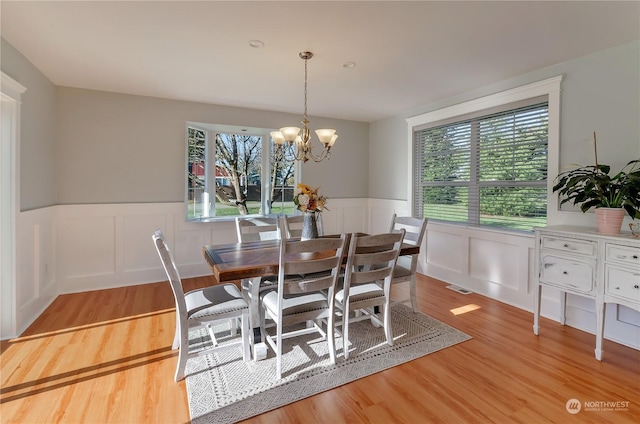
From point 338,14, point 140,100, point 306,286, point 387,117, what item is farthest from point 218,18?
point 387,117

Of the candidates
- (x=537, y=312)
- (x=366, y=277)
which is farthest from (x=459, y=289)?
(x=366, y=277)

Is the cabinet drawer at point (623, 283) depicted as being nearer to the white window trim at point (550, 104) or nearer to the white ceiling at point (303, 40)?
the white window trim at point (550, 104)

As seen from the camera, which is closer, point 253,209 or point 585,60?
point 585,60

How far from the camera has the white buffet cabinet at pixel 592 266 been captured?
224 centimetres

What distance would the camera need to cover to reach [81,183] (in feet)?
12.8

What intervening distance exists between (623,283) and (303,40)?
3.01m

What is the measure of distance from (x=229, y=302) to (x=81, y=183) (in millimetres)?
2974

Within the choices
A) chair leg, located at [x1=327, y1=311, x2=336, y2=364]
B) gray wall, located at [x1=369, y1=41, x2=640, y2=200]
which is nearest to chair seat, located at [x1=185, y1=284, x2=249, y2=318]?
chair leg, located at [x1=327, y1=311, x2=336, y2=364]

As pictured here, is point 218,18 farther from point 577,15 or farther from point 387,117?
point 387,117

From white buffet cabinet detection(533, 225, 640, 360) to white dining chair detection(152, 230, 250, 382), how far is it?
255 cm

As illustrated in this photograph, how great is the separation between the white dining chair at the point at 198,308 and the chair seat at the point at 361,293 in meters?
0.74

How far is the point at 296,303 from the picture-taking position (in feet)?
7.48

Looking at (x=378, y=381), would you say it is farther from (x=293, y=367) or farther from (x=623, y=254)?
(x=623, y=254)

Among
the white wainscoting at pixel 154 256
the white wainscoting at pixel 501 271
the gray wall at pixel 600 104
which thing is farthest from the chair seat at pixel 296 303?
the gray wall at pixel 600 104
